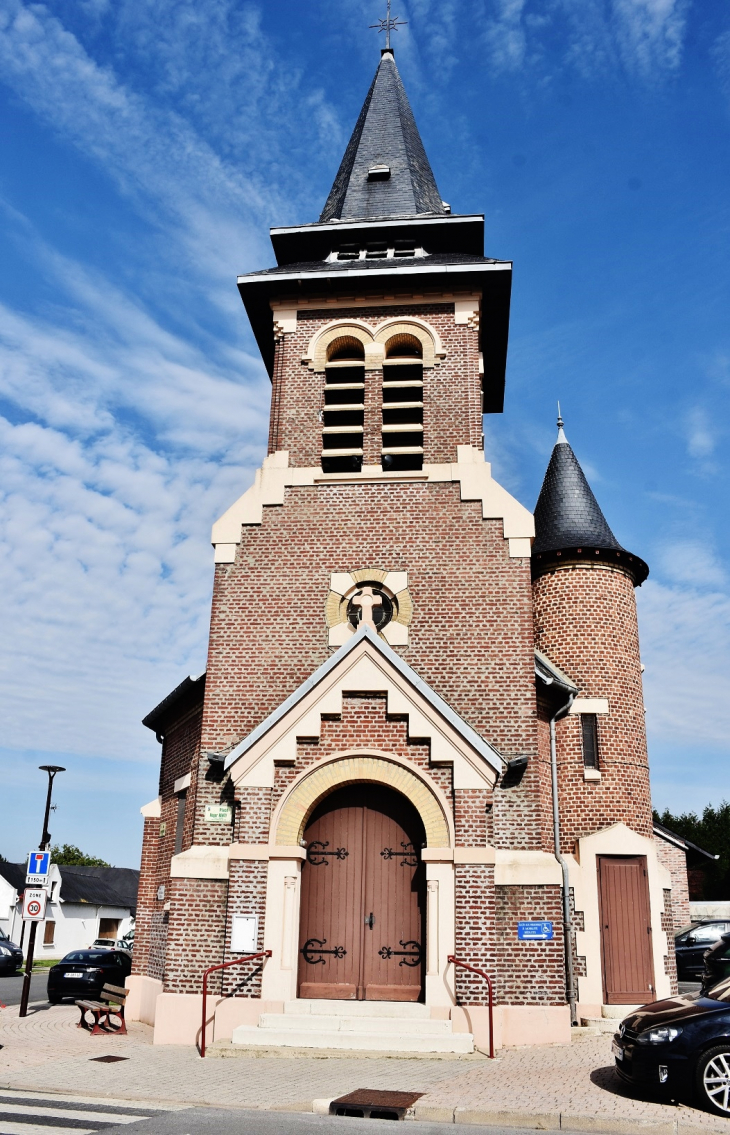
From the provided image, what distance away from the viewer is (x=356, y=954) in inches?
510

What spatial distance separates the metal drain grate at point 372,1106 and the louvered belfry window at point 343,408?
406 inches

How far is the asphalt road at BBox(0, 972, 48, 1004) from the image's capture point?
917 inches

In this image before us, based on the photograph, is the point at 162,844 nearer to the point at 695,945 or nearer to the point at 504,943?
the point at 504,943

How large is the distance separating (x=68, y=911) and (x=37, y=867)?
45.5m

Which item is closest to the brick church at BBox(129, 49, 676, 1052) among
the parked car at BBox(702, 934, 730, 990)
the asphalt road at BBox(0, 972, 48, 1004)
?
the parked car at BBox(702, 934, 730, 990)

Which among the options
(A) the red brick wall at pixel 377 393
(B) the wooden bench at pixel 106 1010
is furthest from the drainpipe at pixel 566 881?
(B) the wooden bench at pixel 106 1010

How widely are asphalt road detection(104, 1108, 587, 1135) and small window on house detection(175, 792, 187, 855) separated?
24.9 ft

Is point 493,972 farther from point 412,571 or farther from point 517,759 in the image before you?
point 412,571

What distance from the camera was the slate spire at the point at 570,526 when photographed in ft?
56.9

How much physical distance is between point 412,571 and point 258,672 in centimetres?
294

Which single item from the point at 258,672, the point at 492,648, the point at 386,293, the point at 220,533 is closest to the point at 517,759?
the point at 492,648

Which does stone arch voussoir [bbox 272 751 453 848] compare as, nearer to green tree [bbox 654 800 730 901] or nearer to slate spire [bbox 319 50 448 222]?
slate spire [bbox 319 50 448 222]

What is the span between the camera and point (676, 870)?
76.6ft

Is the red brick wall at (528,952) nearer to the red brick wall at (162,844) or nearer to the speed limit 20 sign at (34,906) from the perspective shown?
the red brick wall at (162,844)
